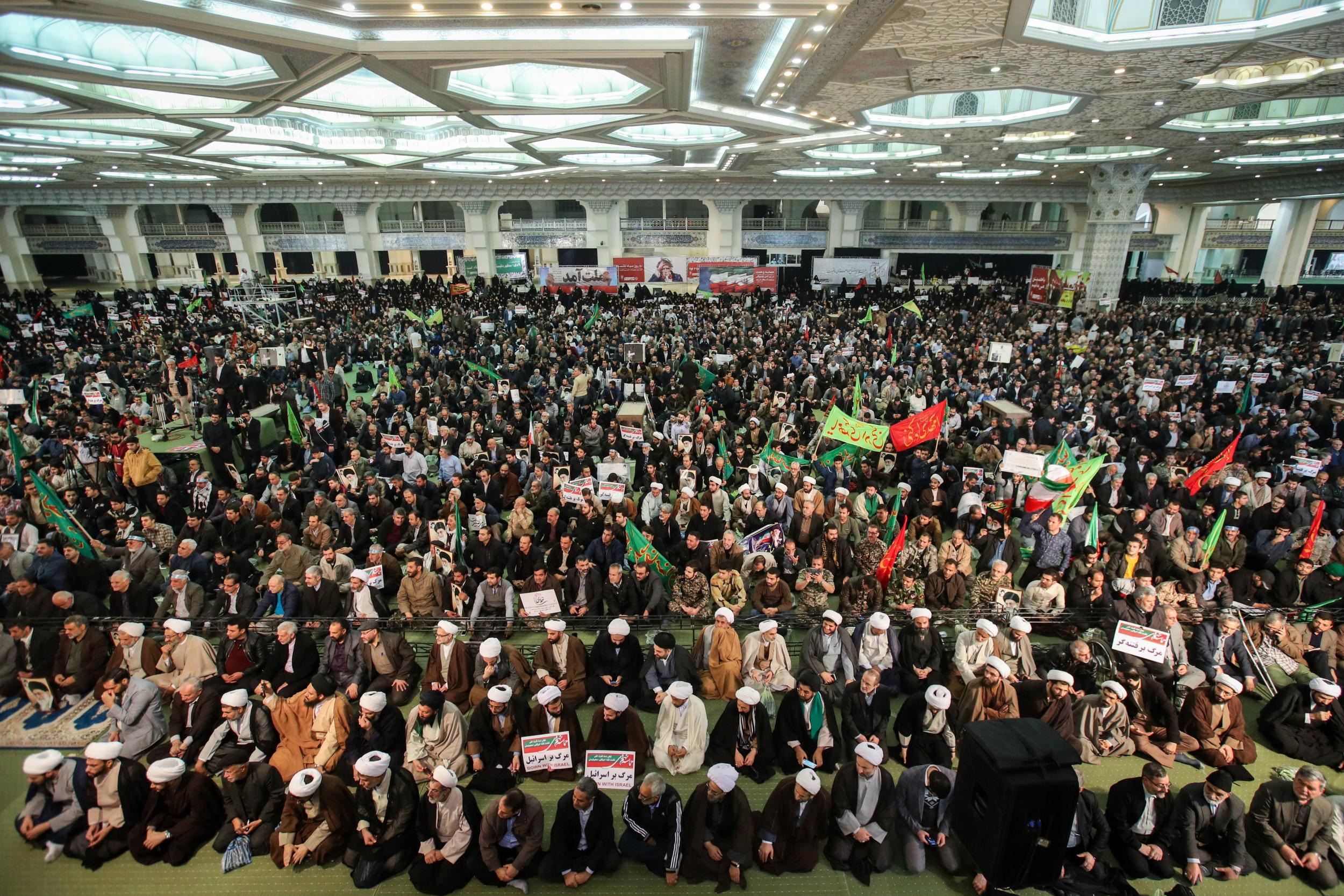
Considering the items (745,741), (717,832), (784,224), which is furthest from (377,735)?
(784,224)

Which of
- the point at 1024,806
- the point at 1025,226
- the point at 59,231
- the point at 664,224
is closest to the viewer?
the point at 1024,806

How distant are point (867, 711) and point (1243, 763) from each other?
3299 mm

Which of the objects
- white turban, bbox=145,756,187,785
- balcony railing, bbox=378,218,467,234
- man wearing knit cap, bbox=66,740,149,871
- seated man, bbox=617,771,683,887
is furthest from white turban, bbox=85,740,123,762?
balcony railing, bbox=378,218,467,234

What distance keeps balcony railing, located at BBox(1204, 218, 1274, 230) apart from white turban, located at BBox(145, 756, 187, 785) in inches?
2060

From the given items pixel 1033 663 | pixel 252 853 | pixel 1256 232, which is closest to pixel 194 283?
pixel 252 853

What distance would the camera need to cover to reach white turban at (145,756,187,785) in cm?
472

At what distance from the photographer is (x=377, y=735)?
545 centimetres

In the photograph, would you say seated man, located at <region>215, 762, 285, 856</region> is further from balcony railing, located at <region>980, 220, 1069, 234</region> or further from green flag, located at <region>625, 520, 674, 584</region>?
balcony railing, located at <region>980, 220, 1069, 234</region>

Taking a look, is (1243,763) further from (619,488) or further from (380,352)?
(380,352)

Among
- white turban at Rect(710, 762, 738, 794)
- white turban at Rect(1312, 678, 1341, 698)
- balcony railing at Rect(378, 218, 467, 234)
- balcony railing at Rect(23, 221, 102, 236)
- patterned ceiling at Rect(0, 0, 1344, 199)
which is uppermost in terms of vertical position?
patterned ceiling at Rect(0, 0, 1344, 199)

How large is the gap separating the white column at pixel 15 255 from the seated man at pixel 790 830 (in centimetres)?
4854

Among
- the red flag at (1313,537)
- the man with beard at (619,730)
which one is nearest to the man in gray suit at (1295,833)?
the man with beard at (619,730)

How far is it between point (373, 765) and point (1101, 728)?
593 centimetres

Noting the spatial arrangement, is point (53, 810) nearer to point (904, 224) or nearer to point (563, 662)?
point (563, 662)
